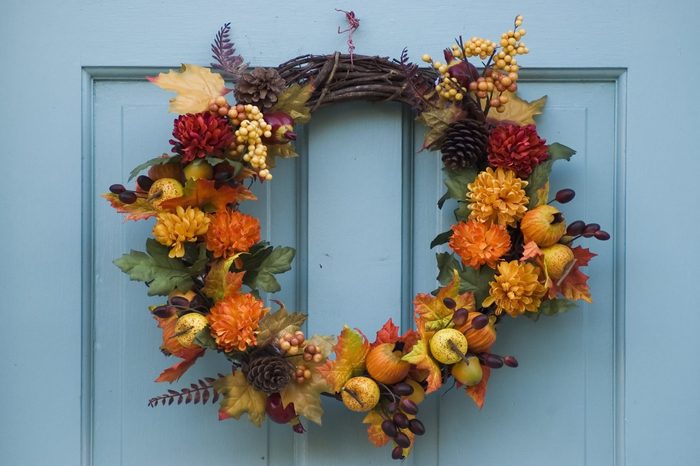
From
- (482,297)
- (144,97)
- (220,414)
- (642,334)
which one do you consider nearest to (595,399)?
(642,334)

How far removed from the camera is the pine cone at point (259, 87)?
34.0 inches

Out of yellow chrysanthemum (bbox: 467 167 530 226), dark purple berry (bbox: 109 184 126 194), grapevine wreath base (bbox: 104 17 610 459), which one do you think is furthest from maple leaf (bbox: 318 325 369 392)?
dark purple berry (bbox: 109 184 126 194)

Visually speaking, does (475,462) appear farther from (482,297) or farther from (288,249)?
(288,249)

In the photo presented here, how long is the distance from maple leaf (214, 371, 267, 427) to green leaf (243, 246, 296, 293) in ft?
0.37

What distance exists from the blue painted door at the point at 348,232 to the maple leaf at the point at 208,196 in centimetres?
7

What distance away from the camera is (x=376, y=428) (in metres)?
0.87

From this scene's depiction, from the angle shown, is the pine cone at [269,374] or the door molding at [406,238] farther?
the door molding at [406,238]

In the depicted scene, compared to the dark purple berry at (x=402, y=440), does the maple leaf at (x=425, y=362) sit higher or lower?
higher

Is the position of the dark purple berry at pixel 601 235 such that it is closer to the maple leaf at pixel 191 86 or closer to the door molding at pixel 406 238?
the door molding at pixel 406 238

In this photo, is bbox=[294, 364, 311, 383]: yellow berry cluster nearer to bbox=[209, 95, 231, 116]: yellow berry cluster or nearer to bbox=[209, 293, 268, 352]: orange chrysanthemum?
bbox=[209, 293, 268, 352]: orange chrysanthemum

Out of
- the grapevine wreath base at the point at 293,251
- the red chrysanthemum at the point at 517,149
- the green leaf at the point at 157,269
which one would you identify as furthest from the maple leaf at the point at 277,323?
the red chrysanthemum at the point at 517,149

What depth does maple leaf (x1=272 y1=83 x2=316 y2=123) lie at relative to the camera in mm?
884

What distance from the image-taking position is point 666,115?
3.10ft

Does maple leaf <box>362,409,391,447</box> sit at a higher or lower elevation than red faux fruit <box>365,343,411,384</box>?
lower
